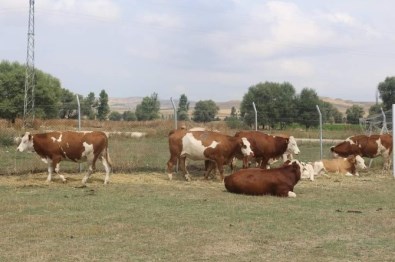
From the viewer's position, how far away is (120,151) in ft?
62.0

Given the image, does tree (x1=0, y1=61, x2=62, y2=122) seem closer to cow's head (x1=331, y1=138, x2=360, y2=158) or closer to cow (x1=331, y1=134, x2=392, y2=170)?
cow's head (x1=331, y1=138, x2=360, y2=158)

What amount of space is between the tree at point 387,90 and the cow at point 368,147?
46765mm

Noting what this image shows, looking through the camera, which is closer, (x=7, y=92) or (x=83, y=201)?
(x=83, y=201)

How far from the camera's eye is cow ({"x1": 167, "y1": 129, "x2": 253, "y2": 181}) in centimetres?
1526

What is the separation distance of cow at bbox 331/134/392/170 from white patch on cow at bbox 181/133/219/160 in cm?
579

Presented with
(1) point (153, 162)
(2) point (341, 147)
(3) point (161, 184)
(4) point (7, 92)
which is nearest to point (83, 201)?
(3) point (161, 184)

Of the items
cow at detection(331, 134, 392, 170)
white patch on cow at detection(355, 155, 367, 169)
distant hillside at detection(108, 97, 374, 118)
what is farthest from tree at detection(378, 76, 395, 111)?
white patch on cow at detection(355, 155, 367, 169)

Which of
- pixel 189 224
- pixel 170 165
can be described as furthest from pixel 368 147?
pixel 189 224

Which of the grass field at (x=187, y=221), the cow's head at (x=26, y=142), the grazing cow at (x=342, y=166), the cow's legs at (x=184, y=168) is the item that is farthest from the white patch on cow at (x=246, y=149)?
the cow's head at (x=26, y=142)

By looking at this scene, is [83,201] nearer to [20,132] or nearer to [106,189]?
[106,189]

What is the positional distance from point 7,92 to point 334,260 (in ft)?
162

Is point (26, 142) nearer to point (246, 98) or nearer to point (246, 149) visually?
point (246, 149)

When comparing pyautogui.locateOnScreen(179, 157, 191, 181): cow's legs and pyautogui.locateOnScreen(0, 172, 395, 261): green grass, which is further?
pyautogui.locateOnScreen(179, 157, 191, 181): cow's legs

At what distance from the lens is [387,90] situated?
64.9 metres
